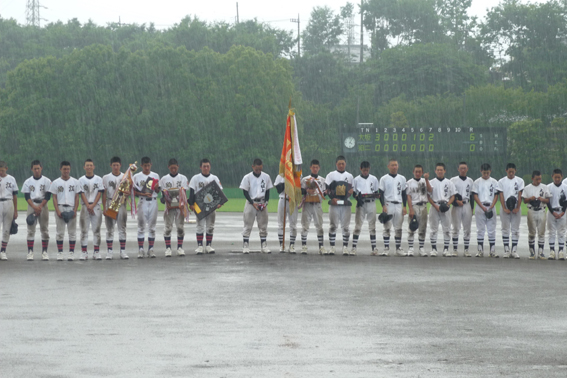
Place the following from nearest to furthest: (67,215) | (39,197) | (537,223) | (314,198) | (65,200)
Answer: (67,215) < (65,200) < (39,197) < (537,223) < (314,198)

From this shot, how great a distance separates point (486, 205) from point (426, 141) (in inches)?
1018

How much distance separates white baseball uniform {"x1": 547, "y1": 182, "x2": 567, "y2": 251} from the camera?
16172 mm

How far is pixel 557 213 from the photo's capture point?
16.2 metres

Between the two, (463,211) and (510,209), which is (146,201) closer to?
(463,211)

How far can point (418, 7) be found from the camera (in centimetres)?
10925

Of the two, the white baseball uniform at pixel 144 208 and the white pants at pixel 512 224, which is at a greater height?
the white baseball uniform at pixel 144 208

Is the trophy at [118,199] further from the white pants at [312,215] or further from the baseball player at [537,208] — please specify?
the baseball player at [537,208]

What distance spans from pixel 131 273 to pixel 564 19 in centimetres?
8730

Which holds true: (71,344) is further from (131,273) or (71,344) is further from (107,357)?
(131,273)

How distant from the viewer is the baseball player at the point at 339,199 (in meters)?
16.8

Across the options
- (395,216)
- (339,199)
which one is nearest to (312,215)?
(339,199)

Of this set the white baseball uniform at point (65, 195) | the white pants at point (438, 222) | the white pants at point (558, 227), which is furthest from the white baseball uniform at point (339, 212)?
the white baseball uniform at point (65, 195)

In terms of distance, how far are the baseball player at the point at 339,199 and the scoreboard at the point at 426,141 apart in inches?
1023

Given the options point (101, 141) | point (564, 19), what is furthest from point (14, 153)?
point (564, 19)
